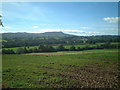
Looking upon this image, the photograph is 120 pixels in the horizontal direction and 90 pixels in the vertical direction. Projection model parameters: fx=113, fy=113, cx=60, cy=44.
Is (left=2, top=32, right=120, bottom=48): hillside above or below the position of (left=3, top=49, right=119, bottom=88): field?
above

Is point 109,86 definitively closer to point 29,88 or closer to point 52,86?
point 52,86

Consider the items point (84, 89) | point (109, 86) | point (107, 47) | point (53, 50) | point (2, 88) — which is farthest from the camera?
point (107, 47)

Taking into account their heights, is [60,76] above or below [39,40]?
below

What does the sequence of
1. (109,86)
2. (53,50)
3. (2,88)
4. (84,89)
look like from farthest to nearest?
(53,50), (109,86), (84,89), (2,88)

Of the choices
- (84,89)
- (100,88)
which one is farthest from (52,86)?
(100,88)

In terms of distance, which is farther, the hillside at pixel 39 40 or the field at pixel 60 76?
the hillside at pixel 39 40

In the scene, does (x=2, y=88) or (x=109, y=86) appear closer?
(x=2, y=88)

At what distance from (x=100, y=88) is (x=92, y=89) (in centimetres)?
55

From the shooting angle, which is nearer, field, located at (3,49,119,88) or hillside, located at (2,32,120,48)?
field, located at (3,49,119,88)

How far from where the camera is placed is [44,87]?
654cm

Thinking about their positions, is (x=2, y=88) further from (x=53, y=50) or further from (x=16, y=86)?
(x=53, y=50)

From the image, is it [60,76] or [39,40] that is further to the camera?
[39,40]

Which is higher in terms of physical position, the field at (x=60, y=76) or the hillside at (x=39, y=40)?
the hillside at (x=39, y=40)

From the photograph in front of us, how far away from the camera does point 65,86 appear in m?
6.77
